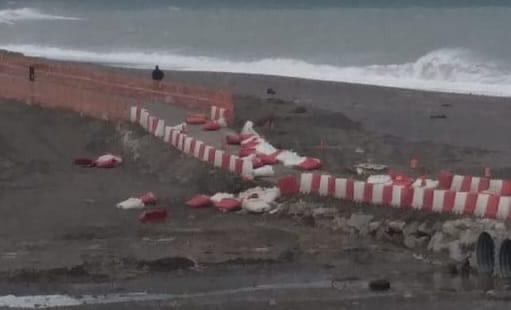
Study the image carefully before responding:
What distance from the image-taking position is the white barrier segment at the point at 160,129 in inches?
1072

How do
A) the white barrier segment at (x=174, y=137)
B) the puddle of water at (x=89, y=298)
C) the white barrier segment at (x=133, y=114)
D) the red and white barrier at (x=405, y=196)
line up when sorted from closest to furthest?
the puddle of water at (x=89, y=298), the red and white barrier at (x=405, y=196), the white barrier segment at (x=174, y=137), the white barrier segment at (x=133, y=114)

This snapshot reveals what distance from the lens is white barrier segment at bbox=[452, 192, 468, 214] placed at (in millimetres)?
18234

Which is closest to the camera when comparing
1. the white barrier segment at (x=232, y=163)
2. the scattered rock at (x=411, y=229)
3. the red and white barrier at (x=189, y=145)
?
the scattered rock at (x=411, y=229)

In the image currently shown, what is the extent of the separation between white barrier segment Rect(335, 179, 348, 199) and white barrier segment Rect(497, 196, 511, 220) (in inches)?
116

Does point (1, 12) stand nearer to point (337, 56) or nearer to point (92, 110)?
point (337, 56)

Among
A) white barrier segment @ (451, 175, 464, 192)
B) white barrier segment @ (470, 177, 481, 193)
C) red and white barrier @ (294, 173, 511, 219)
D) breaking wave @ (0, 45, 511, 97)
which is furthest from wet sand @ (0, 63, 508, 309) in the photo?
breaking wave @ (0, 45, 511, 97)

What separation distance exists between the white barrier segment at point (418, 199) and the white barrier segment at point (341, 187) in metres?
1.46

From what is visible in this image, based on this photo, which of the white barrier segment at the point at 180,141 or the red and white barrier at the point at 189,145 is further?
the white barrier segment at the point at 180,141

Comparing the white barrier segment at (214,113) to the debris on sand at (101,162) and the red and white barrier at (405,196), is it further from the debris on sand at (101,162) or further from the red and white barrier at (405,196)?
the red and white barrier at (405,196)

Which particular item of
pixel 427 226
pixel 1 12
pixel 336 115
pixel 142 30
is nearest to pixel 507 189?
pixel 427 226

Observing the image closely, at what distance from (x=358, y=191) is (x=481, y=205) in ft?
7.73

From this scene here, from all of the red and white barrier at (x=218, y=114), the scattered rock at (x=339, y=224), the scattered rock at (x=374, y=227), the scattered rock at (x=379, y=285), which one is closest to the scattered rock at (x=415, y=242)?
the scattered rock at (x=374, y=227)

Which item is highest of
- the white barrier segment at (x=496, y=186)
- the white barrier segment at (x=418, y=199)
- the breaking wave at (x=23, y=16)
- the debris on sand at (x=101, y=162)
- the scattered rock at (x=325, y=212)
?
the white barrier segment at (x=496, y=186)

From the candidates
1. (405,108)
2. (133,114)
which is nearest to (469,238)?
(133,114)
